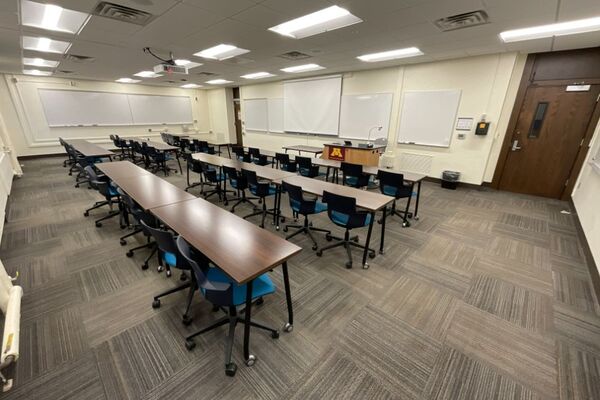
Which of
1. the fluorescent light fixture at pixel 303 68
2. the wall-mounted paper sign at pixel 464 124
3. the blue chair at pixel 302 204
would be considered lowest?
the blue chair at pixel 302 204

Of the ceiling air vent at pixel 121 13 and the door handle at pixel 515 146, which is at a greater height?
the ceiling air vent at pixel 121 13

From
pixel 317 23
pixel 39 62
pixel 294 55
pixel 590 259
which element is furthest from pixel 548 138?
pixel 39 62

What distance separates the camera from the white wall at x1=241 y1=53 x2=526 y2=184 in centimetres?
473

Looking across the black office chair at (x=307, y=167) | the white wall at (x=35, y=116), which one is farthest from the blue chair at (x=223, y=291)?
the white wall at (x=35, y=116)

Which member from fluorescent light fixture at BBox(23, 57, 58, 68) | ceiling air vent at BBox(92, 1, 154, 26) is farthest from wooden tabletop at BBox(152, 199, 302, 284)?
fluorescent light fixture at BBox(23, 57, 58, 68)

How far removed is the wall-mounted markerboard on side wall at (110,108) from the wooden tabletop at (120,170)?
6842 mm

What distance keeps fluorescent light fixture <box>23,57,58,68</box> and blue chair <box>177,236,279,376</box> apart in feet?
22.8

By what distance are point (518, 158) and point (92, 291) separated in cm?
717

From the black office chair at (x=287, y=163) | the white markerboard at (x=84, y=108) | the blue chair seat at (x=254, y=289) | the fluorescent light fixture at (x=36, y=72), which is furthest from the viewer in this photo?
the white markerboard at (x=84, y=108)

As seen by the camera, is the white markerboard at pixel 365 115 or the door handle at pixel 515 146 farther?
the white markerboard at pixel 365 115

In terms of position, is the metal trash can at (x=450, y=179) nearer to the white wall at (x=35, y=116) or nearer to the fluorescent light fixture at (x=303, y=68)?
the fluorescent light fixture at (x=303, y=68)

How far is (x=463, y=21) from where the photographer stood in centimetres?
304

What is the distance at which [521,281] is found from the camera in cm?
245

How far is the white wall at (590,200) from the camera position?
278 cm
